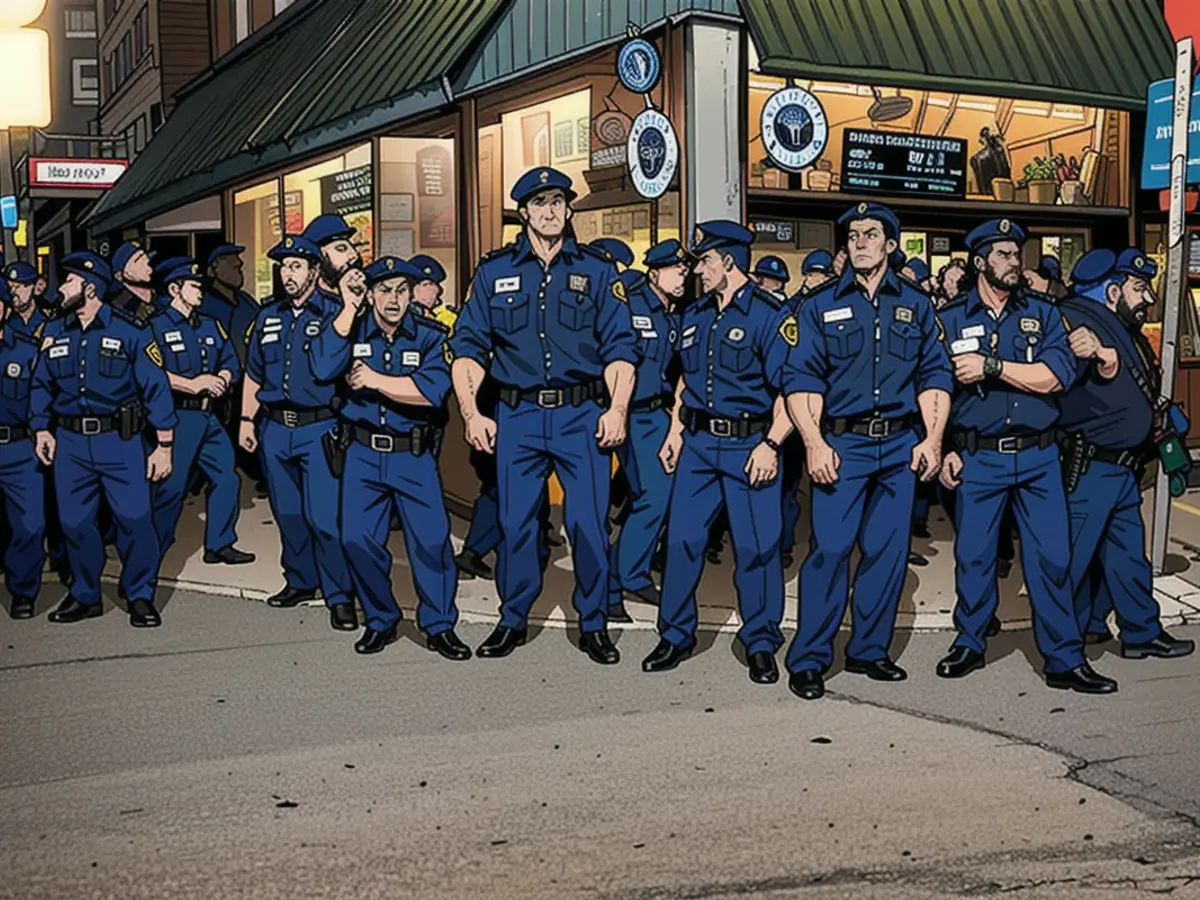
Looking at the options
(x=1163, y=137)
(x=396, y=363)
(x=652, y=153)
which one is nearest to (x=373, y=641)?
(x=396, y=363)

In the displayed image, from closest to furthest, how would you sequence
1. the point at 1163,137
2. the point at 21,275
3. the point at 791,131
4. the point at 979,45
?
the point at 1163,137 → the point at 21,275 → the point at 791,131 → the point at 979,45

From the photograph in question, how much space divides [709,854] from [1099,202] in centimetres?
1050

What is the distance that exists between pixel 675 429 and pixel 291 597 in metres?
2.71

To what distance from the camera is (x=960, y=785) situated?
550 cm

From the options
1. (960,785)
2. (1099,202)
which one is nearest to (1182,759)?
(960,785)

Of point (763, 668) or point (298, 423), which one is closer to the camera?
point (763, 668)

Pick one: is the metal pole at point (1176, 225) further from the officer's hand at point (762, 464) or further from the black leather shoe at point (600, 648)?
the black leather shoe at point (600, 648)

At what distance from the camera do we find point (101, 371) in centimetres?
Result: 831

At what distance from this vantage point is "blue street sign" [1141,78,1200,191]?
31.0ft

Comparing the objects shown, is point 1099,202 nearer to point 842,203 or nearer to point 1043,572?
point 842,203

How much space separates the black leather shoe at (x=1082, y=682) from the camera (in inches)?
269

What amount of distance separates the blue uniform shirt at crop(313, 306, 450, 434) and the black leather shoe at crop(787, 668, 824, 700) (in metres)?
2.17

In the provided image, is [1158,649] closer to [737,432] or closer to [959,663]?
[959,663]

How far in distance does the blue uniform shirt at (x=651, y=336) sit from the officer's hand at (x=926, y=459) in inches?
96.9
